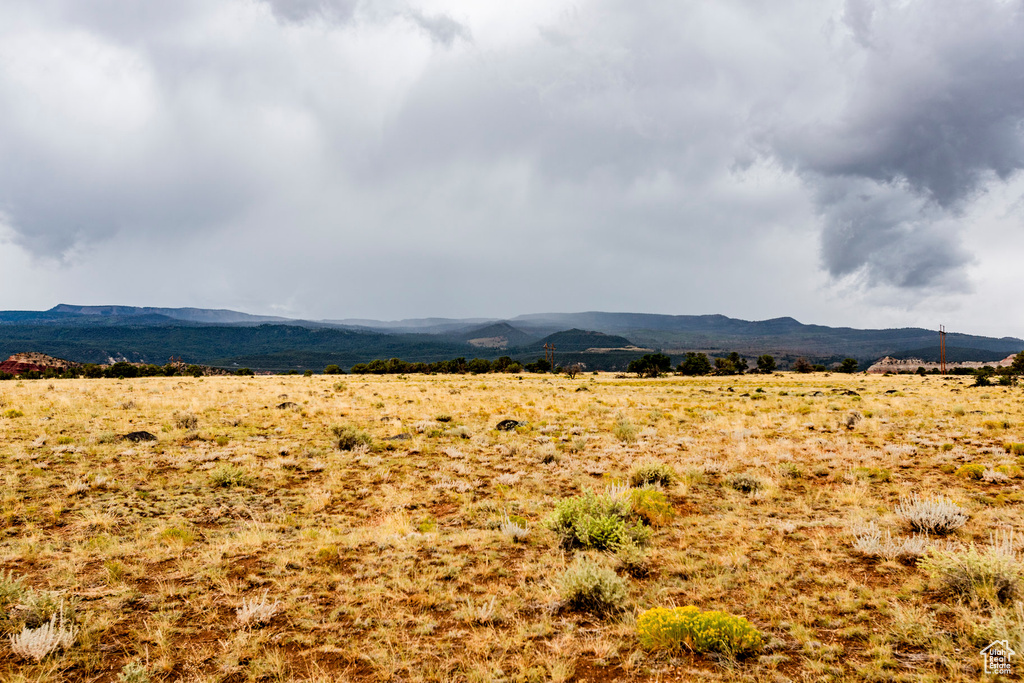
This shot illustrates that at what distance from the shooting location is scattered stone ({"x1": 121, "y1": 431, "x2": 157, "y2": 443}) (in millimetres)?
14451

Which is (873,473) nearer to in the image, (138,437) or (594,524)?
(594,524)

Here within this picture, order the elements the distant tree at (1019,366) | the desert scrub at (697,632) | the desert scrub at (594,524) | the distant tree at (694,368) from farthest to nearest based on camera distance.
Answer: the distant tree at (694,368), the distant tree at (1019,366), the desert scrub at (594,524), the desert scrub at (697,632)

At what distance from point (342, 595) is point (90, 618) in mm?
2924

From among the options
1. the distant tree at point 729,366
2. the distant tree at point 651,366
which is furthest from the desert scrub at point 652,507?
the distant tree at point 729,366

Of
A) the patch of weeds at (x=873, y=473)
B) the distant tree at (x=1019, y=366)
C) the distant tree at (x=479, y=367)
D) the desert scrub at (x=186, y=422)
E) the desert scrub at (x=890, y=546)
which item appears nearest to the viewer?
the desert scrub at (x=890, y=546)

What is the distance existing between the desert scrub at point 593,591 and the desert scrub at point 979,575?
4078mm

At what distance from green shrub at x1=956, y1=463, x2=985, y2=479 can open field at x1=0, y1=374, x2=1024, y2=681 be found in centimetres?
13

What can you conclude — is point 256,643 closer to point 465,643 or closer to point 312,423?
point 465,643

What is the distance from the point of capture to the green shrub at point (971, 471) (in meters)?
11.2

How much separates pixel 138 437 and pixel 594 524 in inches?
578

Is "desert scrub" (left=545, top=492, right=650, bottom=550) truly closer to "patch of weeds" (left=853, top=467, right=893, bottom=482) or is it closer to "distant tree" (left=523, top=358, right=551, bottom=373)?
"patch of weeds" (left=853, top=467, right=893, bottom=482)

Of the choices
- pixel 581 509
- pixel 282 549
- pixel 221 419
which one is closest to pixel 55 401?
pixel 221 419

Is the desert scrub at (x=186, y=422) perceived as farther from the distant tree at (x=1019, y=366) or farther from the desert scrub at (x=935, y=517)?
the distant tree at (x=1019, y=366)

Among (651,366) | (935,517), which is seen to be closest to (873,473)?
(935,517)
